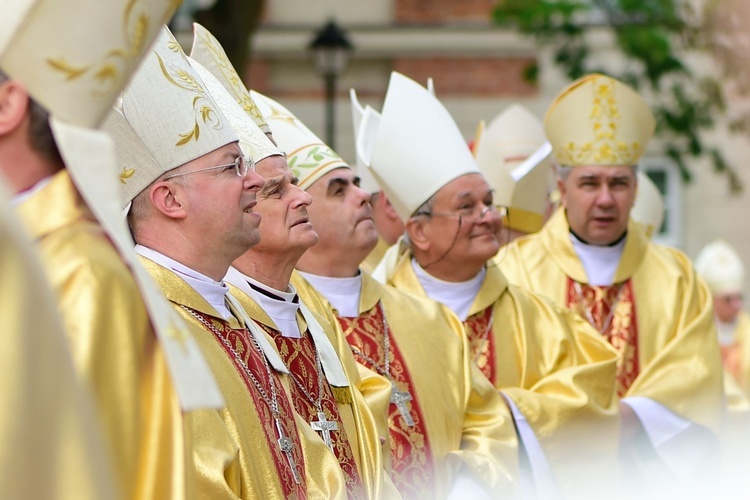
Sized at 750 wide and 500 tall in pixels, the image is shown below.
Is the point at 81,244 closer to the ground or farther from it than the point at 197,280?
farther from it

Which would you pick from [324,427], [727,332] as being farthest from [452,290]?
[727,332]

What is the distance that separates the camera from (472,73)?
1745 cm

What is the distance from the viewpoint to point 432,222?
19.0 feet

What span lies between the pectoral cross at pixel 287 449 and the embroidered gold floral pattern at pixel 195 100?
2.38 feet

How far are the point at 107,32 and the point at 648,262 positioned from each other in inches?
188

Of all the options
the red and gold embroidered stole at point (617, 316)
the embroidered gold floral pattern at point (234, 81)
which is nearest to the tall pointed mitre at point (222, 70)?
the embroidered gold floral pattern at point (234, 81)

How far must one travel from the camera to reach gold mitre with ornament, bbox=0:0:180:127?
2172mm

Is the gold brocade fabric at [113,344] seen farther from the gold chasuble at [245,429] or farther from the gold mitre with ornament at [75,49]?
the gold chasuble at [245,429]

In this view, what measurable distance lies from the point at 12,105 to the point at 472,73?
15.5m

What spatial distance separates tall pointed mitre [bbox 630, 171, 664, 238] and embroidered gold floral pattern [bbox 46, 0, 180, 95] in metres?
6.40

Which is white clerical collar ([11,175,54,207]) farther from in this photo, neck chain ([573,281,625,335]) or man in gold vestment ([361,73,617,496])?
neck chain ([573,281,625,335])

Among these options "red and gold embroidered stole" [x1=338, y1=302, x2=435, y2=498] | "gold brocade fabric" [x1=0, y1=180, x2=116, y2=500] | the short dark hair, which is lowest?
"red and gold embroidered stole" [x1=338, y1=302, x2=435, y2=498]

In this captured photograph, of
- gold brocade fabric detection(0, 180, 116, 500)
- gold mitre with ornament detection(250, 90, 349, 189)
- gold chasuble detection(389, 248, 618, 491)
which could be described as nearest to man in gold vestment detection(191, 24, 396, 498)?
gold mitre with ornament detection(250, 90, 349, 189)

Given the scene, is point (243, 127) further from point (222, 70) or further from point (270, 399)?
point (270, 399)
